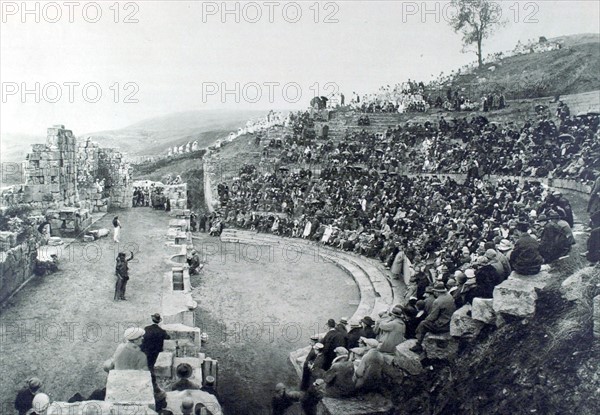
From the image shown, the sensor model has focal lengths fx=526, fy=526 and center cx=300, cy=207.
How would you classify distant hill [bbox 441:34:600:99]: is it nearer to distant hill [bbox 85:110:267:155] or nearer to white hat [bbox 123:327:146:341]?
distant hill [bbox 85:110:267:155]

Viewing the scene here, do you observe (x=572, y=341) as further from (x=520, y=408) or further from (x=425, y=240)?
(x=425, y=240)

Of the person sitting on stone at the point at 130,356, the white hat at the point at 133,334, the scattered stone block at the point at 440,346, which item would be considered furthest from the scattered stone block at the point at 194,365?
the scattered stone block at the point at 440,346

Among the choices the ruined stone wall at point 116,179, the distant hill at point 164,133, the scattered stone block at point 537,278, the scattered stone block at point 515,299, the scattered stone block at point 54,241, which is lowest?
the scattered stone block at point 54,241

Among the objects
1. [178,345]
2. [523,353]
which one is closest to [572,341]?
[523,353]

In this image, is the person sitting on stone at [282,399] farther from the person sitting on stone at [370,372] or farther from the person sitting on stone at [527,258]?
the person sitting on stone at [527,258]

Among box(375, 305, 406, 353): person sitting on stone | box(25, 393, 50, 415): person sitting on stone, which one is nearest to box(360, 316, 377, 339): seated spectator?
box(375, 305, 406, 353): person sitting on stone

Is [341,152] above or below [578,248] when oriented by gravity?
above
